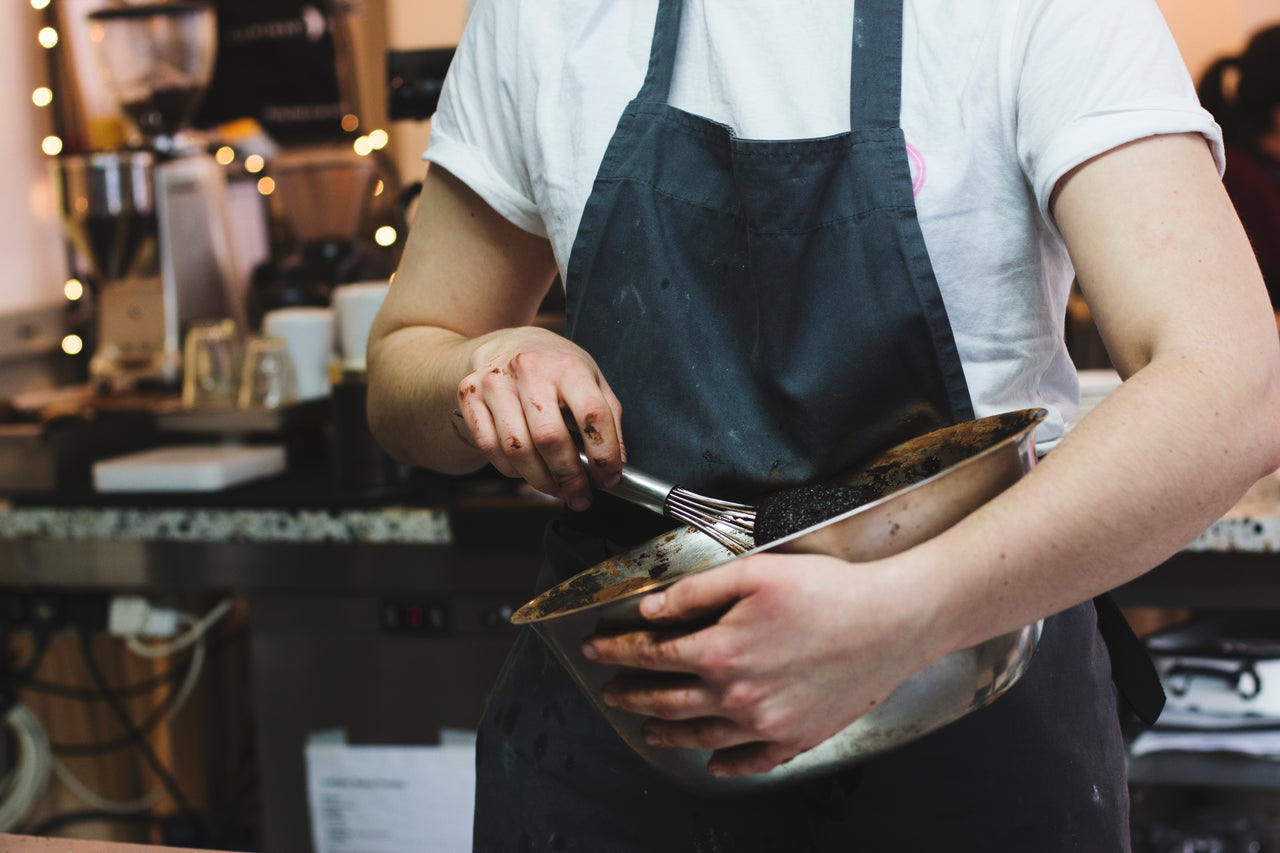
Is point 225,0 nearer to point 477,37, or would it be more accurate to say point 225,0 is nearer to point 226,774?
point 226,774

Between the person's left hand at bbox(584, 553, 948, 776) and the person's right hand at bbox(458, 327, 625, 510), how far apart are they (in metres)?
0.17

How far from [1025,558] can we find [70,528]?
158cm

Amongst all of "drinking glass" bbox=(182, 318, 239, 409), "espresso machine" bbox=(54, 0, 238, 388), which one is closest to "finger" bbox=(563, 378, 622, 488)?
"drinking glass" bbox=(182, 318, 239, 409)

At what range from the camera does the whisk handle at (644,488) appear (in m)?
0.73

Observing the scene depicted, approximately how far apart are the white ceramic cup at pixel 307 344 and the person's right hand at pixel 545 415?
1289 mm

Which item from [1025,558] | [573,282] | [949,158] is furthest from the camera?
[573,282]

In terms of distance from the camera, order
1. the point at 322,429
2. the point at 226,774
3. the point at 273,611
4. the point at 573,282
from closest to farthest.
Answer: the point at 573,282 < the point at 273,611 < the point at 322,429 < the point at 226,774

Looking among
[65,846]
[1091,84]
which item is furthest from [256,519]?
[1091,84]

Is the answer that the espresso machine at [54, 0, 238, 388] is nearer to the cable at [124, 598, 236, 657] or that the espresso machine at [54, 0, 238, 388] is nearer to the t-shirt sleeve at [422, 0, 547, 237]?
the cable at [124, 598, 236, 657]

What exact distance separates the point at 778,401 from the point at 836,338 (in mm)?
59

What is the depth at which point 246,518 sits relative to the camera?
5.45ft

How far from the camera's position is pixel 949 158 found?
2.40 ft

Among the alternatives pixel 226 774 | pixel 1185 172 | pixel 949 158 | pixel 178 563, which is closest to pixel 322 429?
pixel 178 563

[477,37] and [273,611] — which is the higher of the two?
[477,37]
